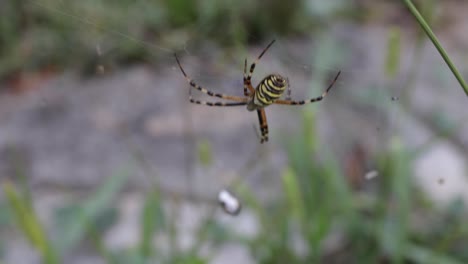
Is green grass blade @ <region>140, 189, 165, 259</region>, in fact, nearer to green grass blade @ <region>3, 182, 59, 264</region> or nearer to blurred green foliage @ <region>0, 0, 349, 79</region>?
green grass blade @ <region>3, 182, 59, 264</region>

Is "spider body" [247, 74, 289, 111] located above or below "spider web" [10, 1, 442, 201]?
below

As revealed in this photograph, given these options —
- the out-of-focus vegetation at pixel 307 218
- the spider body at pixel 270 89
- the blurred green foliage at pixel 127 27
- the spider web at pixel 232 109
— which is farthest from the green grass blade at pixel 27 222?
the blurred green foliage at pixel 127 27

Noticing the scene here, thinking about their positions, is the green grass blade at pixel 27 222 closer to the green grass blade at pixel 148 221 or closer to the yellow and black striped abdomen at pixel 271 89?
the green grass blade at pixel 148 221

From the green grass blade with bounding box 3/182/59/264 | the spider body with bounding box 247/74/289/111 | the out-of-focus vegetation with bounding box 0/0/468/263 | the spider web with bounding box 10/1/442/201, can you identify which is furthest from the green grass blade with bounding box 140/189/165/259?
the spider body with bounding box 247/74/289/111

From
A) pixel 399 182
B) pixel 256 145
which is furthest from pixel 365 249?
pixel 256 145

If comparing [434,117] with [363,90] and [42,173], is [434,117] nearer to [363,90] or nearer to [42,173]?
[363,90]

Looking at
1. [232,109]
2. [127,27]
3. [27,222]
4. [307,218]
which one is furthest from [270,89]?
[127,27]

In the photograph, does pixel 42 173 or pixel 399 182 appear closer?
pixel 399 182

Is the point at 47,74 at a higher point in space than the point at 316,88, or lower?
higher
